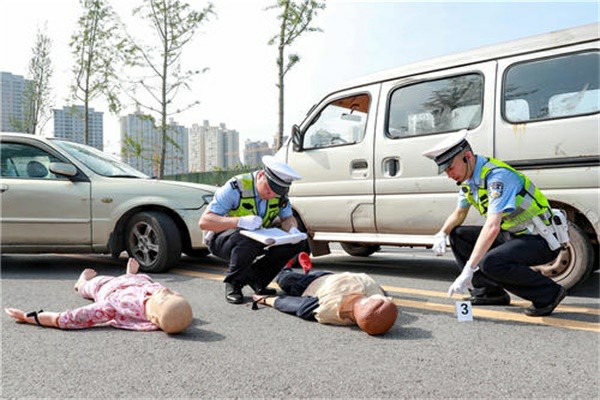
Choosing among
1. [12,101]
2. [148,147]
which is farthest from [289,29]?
[12,101]

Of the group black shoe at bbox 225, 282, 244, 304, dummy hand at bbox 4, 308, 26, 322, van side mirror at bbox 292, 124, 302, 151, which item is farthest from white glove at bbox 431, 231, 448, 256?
dummy hand at bbox 4, 308, 26, 322

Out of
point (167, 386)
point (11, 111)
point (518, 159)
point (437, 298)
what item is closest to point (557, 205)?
point (518, 159)

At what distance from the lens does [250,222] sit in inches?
145

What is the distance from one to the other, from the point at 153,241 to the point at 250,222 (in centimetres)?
185

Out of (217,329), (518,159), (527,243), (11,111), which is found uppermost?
(11,111)

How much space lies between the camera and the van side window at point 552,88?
3.83m

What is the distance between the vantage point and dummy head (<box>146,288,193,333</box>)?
287 cm

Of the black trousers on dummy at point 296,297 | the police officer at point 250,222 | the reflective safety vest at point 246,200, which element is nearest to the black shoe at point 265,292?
the police officer at point 250,222

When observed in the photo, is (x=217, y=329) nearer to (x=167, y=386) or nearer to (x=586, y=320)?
(x=167, y=386)

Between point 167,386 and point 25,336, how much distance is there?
49.1 inches

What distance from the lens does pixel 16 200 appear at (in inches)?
205

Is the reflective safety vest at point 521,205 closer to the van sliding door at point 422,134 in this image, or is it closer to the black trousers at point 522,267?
the black trousers at point 522,267

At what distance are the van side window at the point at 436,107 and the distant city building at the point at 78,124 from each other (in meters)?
17.6

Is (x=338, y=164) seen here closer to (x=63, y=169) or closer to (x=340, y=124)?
(x=340, y=124)
